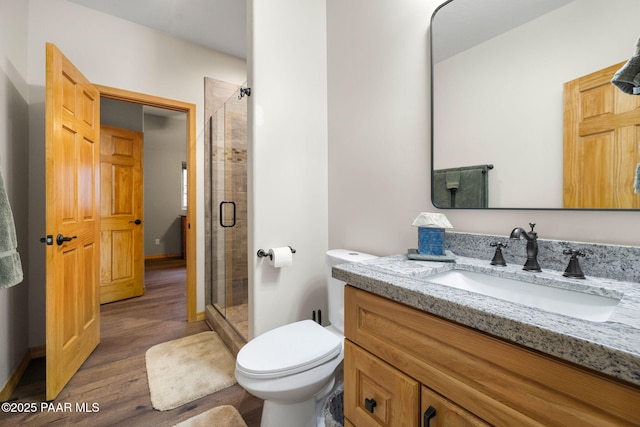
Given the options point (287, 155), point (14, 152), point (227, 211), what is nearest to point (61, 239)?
point (14, 152)

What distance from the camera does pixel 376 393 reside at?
0.75 metres

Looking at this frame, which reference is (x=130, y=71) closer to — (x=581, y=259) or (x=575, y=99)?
(x=575, y=99)

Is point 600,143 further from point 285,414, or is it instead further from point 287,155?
point 285,414

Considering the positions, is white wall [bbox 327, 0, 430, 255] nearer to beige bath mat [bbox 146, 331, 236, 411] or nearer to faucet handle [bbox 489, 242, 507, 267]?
faucet handle [bbox 489, 242, 507, 267]

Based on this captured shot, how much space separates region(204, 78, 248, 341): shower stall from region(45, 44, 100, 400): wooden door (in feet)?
2.86

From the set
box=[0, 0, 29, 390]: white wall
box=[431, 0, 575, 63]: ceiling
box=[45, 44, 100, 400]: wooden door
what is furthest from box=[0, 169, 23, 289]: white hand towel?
box=[431, 0, 575, 63]: ceiling

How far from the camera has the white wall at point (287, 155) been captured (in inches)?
62.0

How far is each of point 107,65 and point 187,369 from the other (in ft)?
8.39

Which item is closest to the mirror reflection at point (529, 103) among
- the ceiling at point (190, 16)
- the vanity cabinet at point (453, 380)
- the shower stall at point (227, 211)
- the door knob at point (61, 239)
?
the vanity cabinet at point (453, 380)

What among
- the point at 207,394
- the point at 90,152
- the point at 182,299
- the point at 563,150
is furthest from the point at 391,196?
the point at 182,299

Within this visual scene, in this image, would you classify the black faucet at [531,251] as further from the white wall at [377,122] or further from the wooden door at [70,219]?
the wooden door at [70,219]

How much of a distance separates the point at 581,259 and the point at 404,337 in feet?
2.07

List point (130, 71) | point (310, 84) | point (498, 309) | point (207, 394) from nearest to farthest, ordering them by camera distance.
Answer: point (498, 309)
point (207, 394)
point (310, 84)
point (130, 71)

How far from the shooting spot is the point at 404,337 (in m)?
0.68
